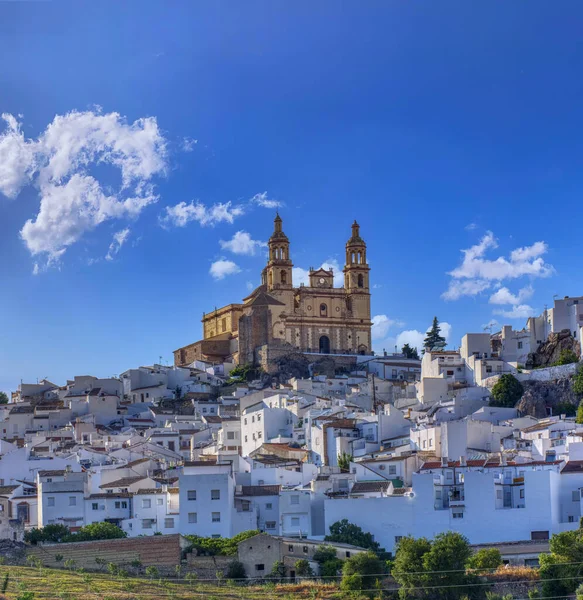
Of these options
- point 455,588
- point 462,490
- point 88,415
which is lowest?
point 455,588

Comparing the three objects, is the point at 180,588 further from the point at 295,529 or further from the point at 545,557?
the point at 545,557

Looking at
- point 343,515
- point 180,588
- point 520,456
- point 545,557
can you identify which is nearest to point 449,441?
point 520,456

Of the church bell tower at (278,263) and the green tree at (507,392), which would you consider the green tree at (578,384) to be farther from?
the church bell tower at (278,263)

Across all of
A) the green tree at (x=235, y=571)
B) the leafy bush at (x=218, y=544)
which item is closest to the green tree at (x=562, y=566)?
the green tree at (x=235, y=571)

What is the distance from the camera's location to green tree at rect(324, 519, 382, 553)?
4669cm

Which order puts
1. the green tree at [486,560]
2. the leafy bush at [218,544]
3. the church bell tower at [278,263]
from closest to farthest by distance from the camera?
the green tree at [486,560], the leafy bush at [218,544], the church bell tower at [278,263]

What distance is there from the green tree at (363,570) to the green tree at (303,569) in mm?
1337

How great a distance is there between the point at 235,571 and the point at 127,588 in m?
4.03

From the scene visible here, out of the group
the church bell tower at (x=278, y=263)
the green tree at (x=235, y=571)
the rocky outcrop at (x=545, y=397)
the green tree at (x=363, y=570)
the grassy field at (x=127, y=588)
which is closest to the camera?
the grassy field at (x=127, y=588)

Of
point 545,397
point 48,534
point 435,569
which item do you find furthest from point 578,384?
point 48,534

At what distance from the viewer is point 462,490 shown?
4747 centimetres

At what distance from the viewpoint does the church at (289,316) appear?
89188 mm

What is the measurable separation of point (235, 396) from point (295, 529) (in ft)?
101

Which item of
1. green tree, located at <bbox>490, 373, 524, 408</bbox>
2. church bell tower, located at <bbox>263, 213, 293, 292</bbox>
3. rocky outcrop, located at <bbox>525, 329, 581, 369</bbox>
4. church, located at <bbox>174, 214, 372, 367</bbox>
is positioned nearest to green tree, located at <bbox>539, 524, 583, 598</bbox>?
green tree, located at <bbox>490, 373, 524, 408</bbox>
